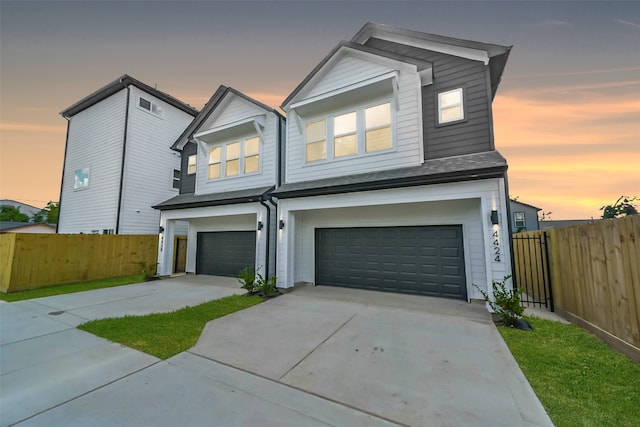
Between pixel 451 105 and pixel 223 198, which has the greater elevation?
pixel 451 105

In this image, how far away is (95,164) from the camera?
14477 mm

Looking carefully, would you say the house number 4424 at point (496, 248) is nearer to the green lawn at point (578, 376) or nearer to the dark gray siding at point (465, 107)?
the green lawn at point (578, 376)

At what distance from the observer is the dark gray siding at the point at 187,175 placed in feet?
40.6

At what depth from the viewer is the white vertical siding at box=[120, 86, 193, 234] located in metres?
13.4

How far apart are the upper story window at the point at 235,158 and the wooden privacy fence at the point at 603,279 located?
951 centimetres

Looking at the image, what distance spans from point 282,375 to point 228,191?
28.7ft

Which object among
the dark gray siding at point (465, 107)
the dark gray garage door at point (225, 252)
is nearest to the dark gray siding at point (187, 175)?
the dark gray garage door at point (225, 252)

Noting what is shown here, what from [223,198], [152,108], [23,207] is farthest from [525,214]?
[23,207]

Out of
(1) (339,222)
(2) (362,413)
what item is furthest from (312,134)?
(2) (362,413)

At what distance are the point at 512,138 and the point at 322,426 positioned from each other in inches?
500

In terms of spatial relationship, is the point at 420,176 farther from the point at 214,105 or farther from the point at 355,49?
the point at 214,105

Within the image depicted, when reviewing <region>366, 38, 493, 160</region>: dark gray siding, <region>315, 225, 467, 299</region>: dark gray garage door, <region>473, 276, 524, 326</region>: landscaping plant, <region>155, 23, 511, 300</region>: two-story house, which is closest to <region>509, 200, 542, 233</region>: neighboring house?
<region>155, 23, 511, 300</region>: two-story house

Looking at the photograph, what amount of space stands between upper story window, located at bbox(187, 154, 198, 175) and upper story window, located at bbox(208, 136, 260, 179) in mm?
1652

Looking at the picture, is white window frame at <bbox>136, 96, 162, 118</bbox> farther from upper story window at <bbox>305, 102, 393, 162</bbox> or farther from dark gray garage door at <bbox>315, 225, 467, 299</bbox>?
dark gray garage door at <bbox>315, 225, 467, 299</bbox>
